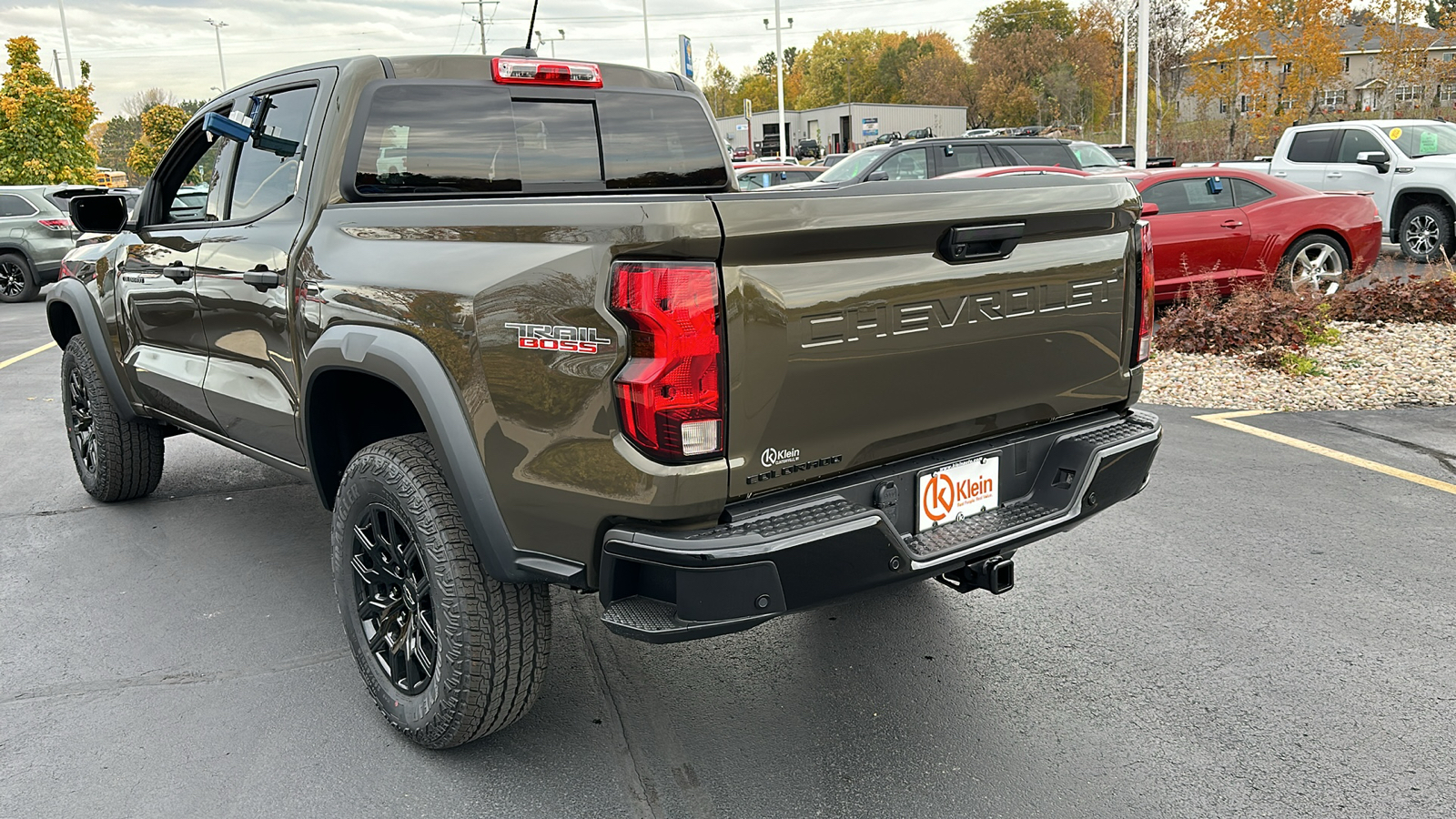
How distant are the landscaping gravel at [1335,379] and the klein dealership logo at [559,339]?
20.0ft

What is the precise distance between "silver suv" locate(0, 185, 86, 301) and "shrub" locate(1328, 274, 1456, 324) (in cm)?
1682

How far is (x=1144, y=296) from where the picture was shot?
324cm

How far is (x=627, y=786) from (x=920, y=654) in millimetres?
1224

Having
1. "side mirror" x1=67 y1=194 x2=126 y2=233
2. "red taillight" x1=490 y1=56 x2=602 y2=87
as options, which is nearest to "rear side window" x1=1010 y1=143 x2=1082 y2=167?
"red taillight" x1=490 y1=56 x2=602 y2=87

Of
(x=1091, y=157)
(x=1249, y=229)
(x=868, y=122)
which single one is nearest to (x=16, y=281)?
(x=1091, y=157)

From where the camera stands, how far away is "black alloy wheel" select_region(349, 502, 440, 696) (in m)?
3.00

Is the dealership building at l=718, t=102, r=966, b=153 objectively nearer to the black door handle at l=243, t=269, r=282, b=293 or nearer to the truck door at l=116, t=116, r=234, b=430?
the truck door at l=116, t=116, r=234, b=430

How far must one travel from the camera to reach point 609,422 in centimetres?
237

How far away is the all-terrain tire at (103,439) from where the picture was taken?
17.0 ft

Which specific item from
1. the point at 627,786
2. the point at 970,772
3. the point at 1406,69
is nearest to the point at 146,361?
the point at 627,786

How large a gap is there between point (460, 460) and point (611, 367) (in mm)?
564

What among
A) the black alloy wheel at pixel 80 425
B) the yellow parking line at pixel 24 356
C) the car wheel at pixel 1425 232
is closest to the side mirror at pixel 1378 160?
the car wheel at pixel 1425 232

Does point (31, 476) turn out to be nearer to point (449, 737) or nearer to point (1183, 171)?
point (449, 737)

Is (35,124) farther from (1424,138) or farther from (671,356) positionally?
(671,356)
